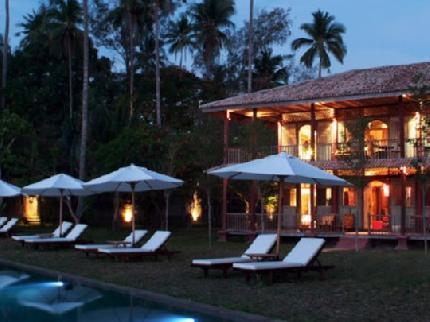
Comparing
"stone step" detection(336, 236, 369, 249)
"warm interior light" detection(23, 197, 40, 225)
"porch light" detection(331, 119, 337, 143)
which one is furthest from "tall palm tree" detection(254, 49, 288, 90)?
"stone step" detection(336, 236, 369, 249)

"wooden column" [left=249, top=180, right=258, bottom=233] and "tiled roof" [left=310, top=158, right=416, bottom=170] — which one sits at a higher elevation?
"tiled roof" [left=310, top=158, right=416, bottom=170]

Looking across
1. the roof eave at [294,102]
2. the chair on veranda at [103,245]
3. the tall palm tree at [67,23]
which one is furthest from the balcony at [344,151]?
the tall palm tree at [67,23]

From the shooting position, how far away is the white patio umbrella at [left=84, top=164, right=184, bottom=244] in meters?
19.7

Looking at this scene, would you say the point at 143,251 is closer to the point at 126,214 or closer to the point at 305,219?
the point at 305,219

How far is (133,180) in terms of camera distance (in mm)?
19609

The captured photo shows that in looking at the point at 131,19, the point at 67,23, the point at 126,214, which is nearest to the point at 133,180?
the point at 126,214

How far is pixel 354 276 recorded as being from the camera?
14320mm

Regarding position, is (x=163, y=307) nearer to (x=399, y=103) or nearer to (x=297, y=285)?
(x=297, y=285)

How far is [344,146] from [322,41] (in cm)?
3212

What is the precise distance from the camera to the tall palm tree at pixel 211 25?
5028 cm

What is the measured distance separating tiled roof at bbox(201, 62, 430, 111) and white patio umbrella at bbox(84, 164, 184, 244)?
26.9ft

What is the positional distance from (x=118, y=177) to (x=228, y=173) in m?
4.80

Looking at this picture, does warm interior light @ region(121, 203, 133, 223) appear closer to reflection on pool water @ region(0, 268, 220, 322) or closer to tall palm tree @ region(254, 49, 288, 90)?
tall palm tree @ region(254, 49, 288, 90)

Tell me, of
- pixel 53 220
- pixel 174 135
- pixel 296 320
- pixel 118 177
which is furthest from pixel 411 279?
pixel 53 220
